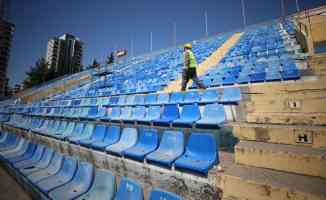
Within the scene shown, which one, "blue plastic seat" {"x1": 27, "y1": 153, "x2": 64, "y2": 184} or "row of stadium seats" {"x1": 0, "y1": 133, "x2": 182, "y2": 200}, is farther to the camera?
"blue plastic seat" {"x1": 27, "y1": 153, "x2": 64, "y2": 184}

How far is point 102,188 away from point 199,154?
1.38m

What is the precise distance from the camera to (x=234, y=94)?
11.2 ft

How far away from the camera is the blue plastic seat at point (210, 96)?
3664 mm

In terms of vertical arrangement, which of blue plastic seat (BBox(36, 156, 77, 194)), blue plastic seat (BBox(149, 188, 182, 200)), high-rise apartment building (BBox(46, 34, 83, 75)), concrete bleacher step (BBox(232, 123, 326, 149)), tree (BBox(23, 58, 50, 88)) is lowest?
blue plastic seat (BBox(36, 156, 77, 194))

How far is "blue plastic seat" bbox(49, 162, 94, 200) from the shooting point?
8.30 feet

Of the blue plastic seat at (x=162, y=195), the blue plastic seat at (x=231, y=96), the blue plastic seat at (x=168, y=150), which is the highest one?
the blue plastic seat at (x=231, y=96)

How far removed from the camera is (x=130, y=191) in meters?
2.03

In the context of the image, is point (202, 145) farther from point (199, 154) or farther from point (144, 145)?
point (144, 145)

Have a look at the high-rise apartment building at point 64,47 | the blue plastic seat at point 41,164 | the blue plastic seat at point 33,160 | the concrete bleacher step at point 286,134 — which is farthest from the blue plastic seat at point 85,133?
the high-rise apartment building at point 64,47

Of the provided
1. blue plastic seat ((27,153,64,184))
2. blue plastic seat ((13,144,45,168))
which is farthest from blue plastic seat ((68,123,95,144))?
blue plastic seat ((13,144,45,168))

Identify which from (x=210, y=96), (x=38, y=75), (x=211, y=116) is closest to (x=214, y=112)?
(x=211, y=116)

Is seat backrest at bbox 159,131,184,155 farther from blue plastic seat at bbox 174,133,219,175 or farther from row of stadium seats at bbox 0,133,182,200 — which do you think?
row of stadium seats at bbox 0,133,182,200

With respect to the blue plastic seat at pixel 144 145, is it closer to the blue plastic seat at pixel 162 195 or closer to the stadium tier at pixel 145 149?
the stadium tier at pixel 145 149

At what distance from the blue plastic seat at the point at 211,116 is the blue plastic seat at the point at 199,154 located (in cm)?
20
